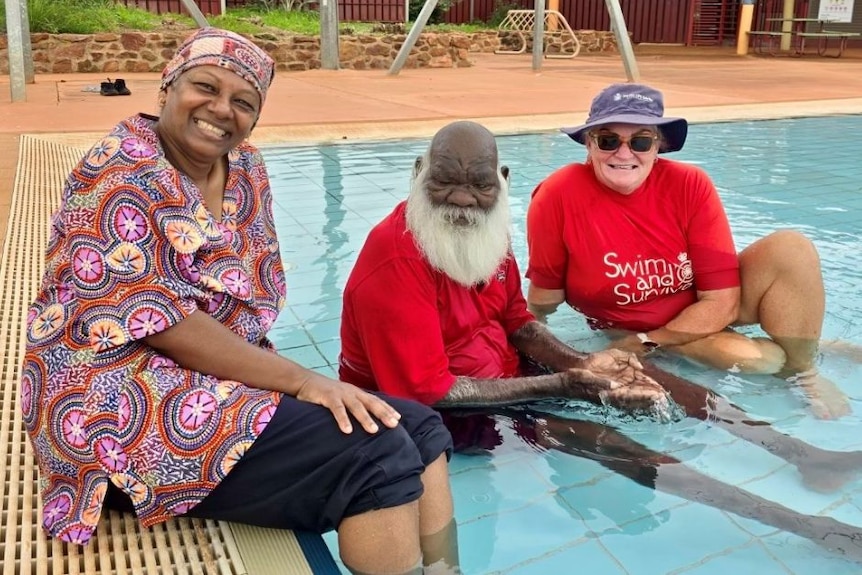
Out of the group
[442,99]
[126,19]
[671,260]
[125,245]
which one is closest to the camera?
[125,245]

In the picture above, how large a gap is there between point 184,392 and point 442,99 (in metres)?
10.1

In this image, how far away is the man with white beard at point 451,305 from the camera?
98.7 inches

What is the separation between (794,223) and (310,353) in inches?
152

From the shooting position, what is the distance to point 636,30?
24.4m

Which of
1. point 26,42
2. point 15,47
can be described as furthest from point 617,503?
point 26,42

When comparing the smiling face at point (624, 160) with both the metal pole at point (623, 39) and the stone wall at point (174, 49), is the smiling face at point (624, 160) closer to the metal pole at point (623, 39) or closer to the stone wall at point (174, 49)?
the metal pole at point (623, 39)

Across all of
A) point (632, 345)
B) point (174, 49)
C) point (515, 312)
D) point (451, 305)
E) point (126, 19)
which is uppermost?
point (126, 19)

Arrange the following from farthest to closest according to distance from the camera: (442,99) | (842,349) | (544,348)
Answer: (442,99) < (842,349) < (544,348)

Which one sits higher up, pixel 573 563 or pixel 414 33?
pixel 414 33

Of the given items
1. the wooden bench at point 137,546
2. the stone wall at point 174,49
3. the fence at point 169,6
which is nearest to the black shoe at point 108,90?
the stone wall at point 174,49

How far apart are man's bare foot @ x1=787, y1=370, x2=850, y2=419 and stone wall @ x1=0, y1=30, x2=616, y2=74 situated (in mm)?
12592

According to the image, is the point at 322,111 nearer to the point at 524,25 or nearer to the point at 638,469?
the point at 638,469

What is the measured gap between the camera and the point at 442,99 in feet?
37.5

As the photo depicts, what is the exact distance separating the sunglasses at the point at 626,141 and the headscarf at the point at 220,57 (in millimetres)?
1572
